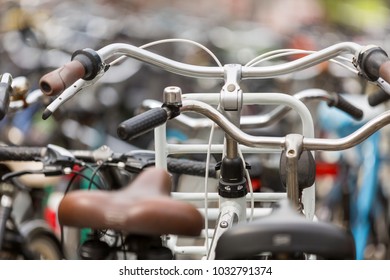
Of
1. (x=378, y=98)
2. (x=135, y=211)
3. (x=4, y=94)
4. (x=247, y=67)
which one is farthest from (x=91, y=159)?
(x=135, y=211)

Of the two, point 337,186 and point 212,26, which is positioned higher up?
point 212,26

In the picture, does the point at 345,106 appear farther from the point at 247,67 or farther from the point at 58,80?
the point at 58,80

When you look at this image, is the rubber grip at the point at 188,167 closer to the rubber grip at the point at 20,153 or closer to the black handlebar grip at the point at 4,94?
the rubber grip at the point at 20,153

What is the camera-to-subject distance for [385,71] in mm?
1275

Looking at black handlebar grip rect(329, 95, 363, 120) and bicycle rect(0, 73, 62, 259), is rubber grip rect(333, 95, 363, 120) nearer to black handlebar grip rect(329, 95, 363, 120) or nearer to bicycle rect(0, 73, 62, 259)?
black handlebar grip rect(329, 95, 363, 120)

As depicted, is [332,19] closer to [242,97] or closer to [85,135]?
[85,135]

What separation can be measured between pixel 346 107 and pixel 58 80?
859mm

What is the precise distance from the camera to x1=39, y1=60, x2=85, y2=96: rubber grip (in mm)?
1323

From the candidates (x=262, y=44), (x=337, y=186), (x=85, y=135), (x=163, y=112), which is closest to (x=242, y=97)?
(x=163, y=112)

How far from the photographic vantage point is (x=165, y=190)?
1.01 m

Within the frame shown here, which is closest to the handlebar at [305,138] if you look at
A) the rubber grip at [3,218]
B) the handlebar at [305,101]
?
the handlebar at [305,101]

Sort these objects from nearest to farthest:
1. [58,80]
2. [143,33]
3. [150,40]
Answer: [58,80] → [150,40] → [143,33]

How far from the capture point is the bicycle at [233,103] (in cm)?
125
